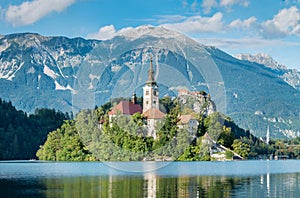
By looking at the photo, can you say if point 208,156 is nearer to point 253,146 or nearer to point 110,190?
point 253,146

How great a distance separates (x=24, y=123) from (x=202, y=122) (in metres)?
39.2

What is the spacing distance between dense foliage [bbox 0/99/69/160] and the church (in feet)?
72.4

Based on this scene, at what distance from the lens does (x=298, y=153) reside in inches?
5920

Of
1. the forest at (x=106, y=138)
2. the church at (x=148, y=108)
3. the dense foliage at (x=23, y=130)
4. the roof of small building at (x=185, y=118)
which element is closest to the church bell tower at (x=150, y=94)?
the church at (x=148, y=108)

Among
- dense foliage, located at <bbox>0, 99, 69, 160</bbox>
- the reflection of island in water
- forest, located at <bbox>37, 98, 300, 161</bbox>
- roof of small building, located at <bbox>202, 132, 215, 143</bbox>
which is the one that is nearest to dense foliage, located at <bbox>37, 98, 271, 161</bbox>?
forest, located at <bbox>37, 98, 300, 161</bbox>

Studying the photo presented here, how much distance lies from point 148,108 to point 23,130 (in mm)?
29772

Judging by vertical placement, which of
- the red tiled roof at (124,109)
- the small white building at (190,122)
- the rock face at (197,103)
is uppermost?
the rock face at (197,103)

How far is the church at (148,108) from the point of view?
90812 mm

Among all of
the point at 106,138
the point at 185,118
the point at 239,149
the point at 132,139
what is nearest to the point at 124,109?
the point at 106,138

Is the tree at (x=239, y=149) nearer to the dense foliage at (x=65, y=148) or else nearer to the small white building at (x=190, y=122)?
the small white building at (x=190, y=122)

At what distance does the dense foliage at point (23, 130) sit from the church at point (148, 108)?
22.1m

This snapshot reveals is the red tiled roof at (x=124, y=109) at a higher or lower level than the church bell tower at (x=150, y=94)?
lower

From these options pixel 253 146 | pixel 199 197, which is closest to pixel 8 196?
pixel 199 197

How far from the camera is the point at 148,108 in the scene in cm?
10688
